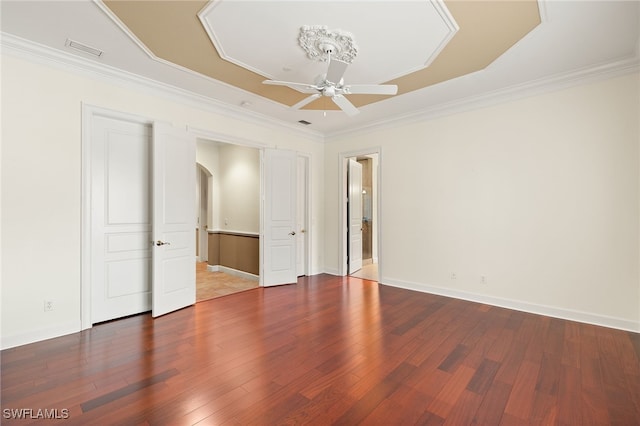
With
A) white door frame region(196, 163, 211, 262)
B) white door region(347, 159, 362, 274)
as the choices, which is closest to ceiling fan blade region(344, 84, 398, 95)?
white door region(347, 159, 362, 274)

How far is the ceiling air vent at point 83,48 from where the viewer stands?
2924mm

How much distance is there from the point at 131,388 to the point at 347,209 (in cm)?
466

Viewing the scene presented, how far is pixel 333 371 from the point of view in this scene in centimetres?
245

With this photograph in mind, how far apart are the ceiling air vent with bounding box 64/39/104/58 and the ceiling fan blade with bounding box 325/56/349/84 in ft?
8.02

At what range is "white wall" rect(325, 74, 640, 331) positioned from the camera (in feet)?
11.0

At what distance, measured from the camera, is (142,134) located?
12.7ft

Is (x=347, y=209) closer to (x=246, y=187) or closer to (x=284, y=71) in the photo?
(x=246, y=187)

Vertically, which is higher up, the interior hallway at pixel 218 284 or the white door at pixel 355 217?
the white door at pixel 355 217

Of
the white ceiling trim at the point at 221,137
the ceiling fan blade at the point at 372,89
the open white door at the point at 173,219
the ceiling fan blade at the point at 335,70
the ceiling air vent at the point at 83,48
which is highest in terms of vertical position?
the ceiling air vent at the point at 83,48

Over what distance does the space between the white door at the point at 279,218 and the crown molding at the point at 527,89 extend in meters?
1.92

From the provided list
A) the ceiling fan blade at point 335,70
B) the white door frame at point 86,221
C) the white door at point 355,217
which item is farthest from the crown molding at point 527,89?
the white door frame at point 86,221

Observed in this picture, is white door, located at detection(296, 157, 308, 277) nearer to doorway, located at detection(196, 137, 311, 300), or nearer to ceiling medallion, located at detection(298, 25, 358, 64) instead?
doorway, located at detection(196, 137, 311, 300)

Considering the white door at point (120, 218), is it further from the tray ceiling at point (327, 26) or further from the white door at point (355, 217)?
the white door at point (355, 217)

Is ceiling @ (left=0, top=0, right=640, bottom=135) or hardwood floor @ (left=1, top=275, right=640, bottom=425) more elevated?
ceiling @ (left=0, top=0, right=640, bottom=135)
